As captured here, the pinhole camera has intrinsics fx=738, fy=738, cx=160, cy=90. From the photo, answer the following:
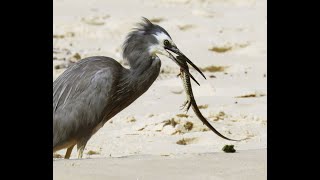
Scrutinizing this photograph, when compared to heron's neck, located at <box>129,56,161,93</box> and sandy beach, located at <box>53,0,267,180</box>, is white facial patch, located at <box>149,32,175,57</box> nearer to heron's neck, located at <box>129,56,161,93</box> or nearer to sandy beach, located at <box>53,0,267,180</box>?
heron's neck, located at <box>129,56,161,93</box>

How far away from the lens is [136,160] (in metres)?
4.41

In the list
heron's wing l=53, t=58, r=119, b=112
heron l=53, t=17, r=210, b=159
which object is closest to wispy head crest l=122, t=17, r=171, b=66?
heron l=53, t=17, r=210, b=159

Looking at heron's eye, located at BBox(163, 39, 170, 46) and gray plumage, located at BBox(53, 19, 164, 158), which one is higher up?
heron's eye, located at BBox(163, 39, 170, 46)

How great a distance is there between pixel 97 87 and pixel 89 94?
7 cm

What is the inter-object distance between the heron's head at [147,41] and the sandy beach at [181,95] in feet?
2.64

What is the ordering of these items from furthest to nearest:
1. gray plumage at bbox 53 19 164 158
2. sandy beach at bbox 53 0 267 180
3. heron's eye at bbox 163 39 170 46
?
heron's eye at bbox 163 39 170 46 → gray plumage at bbox 53 19 164 158 → sandy beach at bbox 53 0 267 180

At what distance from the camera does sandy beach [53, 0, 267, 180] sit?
427cm

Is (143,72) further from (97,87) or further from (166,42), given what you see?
(97,87)

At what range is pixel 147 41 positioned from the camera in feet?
17.9

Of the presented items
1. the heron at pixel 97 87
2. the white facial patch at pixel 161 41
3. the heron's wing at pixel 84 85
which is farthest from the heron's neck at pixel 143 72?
the heron's wing at pixel 84 85

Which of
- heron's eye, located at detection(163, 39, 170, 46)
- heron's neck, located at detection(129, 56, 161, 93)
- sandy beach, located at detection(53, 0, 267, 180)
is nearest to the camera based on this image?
sandy beach, located at detection(53, 0, 267, 180)

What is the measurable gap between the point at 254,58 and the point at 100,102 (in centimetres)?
712

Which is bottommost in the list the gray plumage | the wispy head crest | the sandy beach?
the sandy beach
